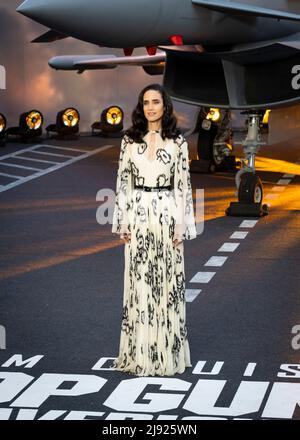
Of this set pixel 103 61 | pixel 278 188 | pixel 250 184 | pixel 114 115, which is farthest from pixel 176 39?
pixel 114 115

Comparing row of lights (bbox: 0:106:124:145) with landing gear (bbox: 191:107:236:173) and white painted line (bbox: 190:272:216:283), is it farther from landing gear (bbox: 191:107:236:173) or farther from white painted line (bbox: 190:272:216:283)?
white painted line (bbox: 190:272:216:283)

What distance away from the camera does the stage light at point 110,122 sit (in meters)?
20.5

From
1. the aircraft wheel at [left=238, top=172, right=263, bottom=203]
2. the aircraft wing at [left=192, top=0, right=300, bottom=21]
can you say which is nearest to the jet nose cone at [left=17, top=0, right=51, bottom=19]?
the aircraft wing at [left=192, top=0, right=300, bottom=21]

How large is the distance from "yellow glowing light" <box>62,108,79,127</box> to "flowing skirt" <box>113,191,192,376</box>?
13469mm

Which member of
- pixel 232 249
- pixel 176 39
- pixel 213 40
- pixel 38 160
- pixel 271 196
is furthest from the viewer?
pixel 38 160

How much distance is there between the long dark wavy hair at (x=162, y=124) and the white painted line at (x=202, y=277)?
9.12 ft

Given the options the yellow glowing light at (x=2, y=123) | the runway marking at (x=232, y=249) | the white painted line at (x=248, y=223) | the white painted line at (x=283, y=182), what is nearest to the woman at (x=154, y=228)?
the runway marking at (x=232, y=249)

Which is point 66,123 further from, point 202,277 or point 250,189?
point 202,277

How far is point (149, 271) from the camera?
652 centimetres

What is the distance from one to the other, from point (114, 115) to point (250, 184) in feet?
29.2

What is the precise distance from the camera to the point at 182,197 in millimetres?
6570

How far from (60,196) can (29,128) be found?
5.82 m

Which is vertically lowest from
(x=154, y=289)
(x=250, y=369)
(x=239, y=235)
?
(x=250, y=369)

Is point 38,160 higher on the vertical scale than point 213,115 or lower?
lower
